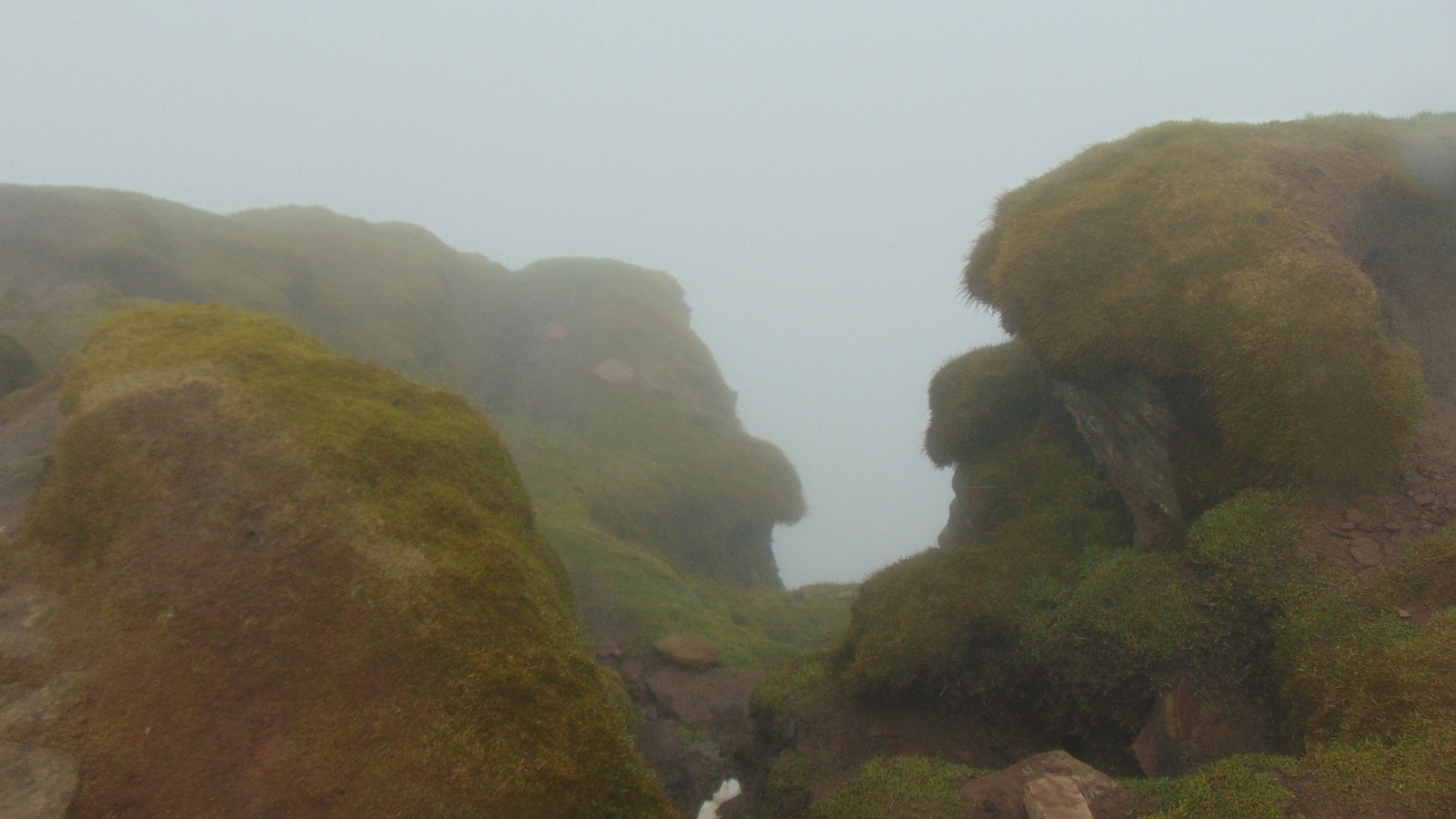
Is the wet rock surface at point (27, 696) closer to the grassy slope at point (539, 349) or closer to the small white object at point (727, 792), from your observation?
the small white object at point (727, 792)

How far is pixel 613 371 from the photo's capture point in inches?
1756

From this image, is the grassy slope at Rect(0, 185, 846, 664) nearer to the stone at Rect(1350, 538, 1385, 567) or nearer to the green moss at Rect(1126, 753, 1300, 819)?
the green moss at Rect(1126, 753, 1300, 819)

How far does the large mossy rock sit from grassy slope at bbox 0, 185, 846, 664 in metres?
12.6

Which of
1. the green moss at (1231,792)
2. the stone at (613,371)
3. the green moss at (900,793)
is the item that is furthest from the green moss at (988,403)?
the stone at (613,371)

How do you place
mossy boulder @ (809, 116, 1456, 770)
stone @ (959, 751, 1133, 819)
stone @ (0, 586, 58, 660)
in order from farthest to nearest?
mossy boulder @ (809, 116, 1456, 770) → stone @ (959, 751, 1133, 819) → stone @ (0, 586, 58, 660)

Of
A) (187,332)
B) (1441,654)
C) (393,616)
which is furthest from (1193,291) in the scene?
(187,332)

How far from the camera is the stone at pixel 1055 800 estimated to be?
7.97 metres

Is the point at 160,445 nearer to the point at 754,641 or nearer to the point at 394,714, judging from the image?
the point at 394,714

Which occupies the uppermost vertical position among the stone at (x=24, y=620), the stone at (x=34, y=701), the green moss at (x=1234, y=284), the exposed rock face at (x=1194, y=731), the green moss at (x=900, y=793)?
the green moss at (x=1234, y=284)

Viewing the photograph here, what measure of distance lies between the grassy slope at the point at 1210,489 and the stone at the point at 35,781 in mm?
11565

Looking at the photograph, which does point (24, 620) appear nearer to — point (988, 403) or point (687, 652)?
point (687, 652)

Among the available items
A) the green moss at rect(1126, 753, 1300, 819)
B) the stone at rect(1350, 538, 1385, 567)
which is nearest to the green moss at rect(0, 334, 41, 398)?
the green moss at rect(1126, 753, 1300, 819)

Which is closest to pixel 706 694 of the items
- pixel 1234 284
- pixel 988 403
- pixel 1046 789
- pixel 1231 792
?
pixel 1046 789

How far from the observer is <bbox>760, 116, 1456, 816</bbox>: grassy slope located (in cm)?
817
